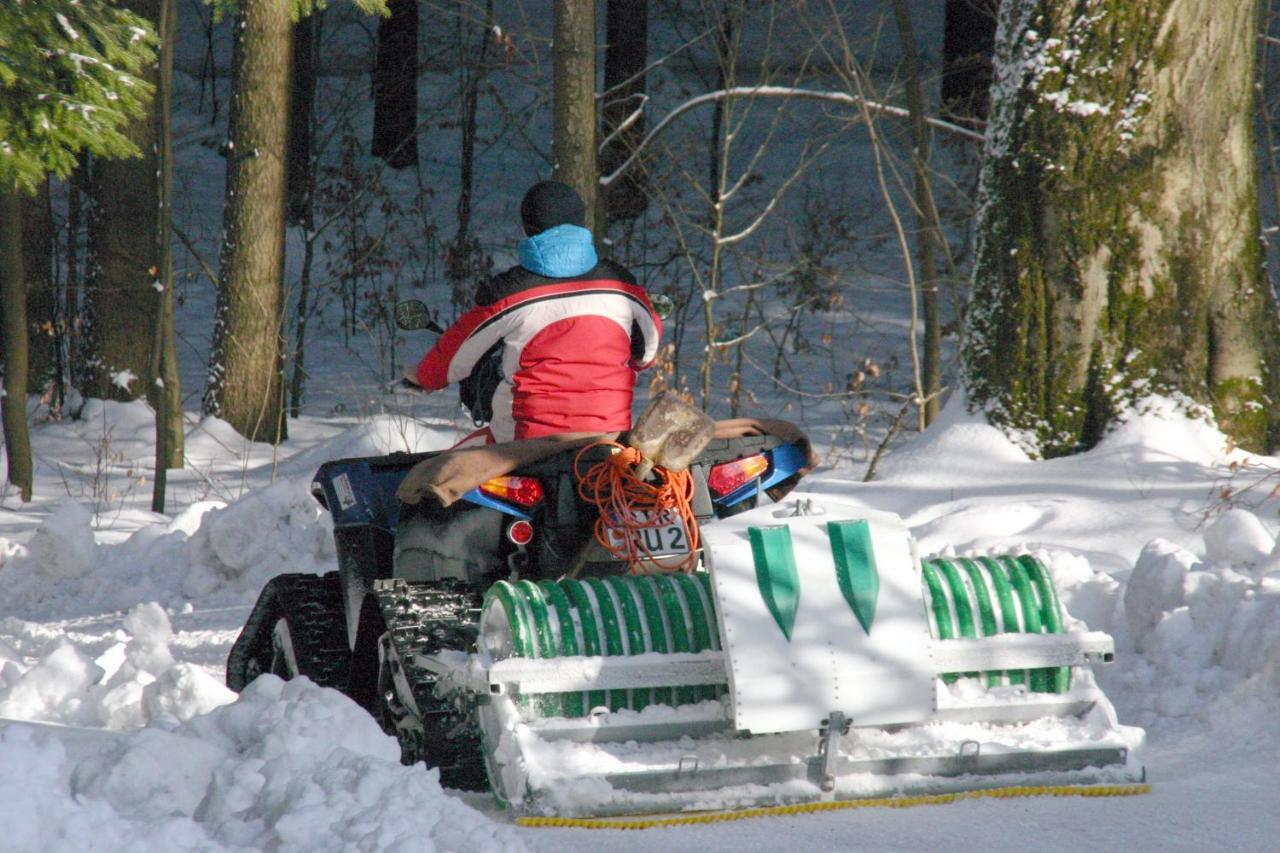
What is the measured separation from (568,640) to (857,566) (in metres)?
0.75

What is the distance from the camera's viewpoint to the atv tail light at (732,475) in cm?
463

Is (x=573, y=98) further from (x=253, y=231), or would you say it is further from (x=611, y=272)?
(x=611, y=272)

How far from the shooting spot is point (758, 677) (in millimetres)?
3668

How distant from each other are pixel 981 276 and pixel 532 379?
3664mm

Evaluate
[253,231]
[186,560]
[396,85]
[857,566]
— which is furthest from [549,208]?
[396,85]

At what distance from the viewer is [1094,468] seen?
6.95 m

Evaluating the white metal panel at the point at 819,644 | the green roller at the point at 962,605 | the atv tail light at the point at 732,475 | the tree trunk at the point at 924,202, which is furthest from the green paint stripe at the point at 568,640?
Result: the tree trunk at the point at 924,202

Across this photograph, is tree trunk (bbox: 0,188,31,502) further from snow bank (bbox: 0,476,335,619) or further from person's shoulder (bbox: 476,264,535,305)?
person's shoulder (bbox: 476,264,535,305)

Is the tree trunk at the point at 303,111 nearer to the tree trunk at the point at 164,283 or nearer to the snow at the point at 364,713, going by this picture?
the tree trunk at the point at 164,283

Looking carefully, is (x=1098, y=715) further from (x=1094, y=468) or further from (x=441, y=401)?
(x=441, y=401)

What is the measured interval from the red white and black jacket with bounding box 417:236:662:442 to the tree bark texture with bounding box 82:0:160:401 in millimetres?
9226

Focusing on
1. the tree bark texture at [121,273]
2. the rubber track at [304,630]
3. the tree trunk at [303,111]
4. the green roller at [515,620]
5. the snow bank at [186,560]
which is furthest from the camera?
the tree trunk at [303,111]

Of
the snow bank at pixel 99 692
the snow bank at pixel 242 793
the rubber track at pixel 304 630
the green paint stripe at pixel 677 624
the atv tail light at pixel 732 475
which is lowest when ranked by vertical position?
the snow bank at pixel 99 692

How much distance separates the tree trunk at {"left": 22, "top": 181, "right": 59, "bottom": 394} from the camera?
14070 millimetres
